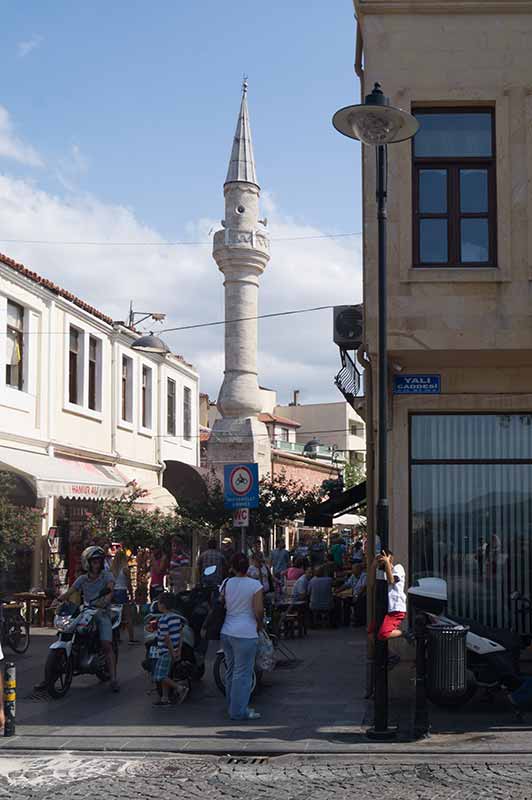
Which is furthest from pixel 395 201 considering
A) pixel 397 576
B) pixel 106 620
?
pixel 106 620

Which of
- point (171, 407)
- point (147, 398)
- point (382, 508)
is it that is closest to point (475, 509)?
point (382, 508)

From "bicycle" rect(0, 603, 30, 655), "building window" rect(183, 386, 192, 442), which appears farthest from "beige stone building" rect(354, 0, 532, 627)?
"building window" rect(183, 386, 192, 442)

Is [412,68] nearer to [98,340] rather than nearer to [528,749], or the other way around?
[528,749]

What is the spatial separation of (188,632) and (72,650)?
1.51m

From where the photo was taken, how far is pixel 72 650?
12.6 m

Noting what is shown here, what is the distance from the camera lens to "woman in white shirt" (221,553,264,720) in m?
10.7

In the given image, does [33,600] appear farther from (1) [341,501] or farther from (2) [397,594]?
(2) [397,594]

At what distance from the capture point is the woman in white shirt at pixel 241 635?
421 inches

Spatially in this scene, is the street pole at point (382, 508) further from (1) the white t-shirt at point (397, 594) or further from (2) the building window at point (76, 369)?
(2) the building window at point (76, 369)

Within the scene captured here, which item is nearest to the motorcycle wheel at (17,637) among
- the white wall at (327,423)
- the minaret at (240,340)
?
the minaret at (240,340)

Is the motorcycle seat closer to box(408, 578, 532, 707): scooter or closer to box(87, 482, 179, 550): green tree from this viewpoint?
box(408, 578, 532, 707): scooter

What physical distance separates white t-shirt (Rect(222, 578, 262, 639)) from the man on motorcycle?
259 cm

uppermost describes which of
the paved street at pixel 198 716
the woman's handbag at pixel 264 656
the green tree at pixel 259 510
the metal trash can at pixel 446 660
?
the green tree at pixel 259 510

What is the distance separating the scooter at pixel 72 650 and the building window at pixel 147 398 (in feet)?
58.8
